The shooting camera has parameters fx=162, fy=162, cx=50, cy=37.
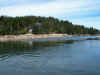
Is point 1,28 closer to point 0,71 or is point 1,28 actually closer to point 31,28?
point 31,28

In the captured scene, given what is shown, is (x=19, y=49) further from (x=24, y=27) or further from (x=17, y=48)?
(x=24, y=27)

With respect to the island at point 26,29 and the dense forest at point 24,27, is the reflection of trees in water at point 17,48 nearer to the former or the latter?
the island at point 26,29

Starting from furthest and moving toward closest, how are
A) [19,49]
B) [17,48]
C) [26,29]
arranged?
[26,29] → [17,48] → [19,49]

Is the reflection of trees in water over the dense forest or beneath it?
beneath

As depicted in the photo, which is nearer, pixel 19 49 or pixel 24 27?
pixel 19 49

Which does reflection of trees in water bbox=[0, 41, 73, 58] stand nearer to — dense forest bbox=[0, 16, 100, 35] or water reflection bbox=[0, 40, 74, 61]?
water reflection bbox=[0, 40, 74, 61]

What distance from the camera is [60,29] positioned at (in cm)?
18488

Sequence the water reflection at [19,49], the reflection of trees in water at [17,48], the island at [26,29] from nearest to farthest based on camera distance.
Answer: the water reflection at [19,49], the reflection of trees in water at [17,48], the island at [26,29]

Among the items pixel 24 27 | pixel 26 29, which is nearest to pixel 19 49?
pixel 26 29

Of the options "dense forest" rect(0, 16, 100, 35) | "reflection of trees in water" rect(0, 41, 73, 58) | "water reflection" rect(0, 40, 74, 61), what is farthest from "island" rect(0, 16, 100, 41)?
"water reflection" rect(0, 40, 74, 61)

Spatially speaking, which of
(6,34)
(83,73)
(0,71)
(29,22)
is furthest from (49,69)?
(29,22)

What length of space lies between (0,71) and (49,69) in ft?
21.0

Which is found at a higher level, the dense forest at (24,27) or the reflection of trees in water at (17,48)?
the dense forest at (24,27)

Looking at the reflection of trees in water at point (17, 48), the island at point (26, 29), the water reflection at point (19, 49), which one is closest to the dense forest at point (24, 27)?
the island at point (26, 29)
